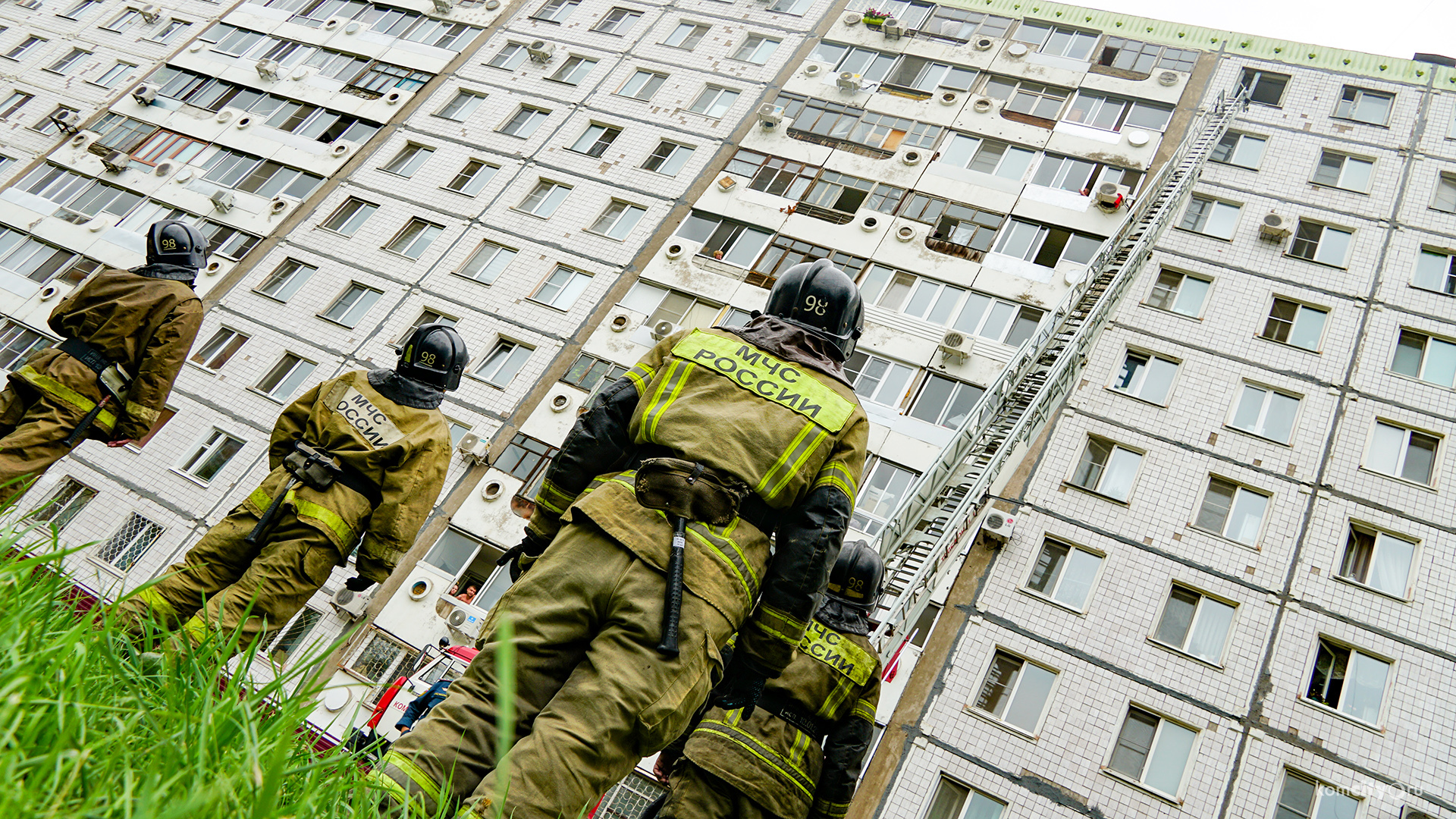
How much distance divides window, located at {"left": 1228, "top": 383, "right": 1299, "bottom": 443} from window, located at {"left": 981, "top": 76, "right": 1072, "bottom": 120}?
7229mm

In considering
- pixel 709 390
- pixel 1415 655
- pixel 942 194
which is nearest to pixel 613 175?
pixel 942 194

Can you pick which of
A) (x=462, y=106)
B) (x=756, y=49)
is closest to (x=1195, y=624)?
(x=756, y=49)

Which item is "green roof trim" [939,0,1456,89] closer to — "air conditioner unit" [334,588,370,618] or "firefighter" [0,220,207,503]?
"firefighter" [0,220,207,503]

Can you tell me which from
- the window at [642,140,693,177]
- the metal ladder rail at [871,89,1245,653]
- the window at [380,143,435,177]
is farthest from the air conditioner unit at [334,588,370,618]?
the window at [642,140,693,177]

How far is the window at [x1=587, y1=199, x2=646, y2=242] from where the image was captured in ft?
57.9

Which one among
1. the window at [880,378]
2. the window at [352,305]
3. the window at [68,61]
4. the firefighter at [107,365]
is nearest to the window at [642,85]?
the window at [352,305]

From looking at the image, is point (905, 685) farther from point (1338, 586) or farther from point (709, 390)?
point (709, 390)

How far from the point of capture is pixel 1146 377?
1439 centimetres

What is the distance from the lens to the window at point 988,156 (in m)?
16.6

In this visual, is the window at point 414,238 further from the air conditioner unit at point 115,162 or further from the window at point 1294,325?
the window at point 1294,325

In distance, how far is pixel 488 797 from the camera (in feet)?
8.65

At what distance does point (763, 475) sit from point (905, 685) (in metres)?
9.81

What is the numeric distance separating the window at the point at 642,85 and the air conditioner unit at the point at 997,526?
43.3ft

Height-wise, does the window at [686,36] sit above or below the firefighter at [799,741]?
above
